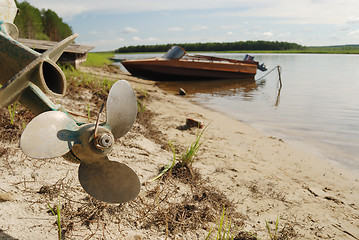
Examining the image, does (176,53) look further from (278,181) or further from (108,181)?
(108,181)

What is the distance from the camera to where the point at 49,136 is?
1.54 metres

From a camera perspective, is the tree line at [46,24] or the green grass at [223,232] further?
the tree line at [46,24]

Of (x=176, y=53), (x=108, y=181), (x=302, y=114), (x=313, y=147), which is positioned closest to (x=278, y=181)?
(x=313, y=147)

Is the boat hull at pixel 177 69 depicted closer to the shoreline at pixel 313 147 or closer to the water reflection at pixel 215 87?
the water reflection at pixel 215 87

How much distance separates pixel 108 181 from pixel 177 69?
46.3 feet

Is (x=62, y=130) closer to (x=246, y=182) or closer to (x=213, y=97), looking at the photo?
(x=246, y=182)

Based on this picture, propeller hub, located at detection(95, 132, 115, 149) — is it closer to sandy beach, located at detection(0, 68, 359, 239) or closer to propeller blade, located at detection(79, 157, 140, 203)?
propeller blade, located at detection(79, 157, 140, 203)

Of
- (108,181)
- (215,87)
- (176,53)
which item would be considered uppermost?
(176,53)

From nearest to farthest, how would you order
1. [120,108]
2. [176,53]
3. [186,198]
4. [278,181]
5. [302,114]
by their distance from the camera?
[120,108], [186,198], [278,181], [302,114], [176,53]

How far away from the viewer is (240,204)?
2879mm

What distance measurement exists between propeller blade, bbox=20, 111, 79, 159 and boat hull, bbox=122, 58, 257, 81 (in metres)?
14.1

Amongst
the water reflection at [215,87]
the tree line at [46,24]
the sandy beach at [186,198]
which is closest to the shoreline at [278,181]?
the sandy beach at [186,198]

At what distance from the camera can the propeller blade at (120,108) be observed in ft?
6.40

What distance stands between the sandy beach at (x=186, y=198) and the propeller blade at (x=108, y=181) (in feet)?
1.26
